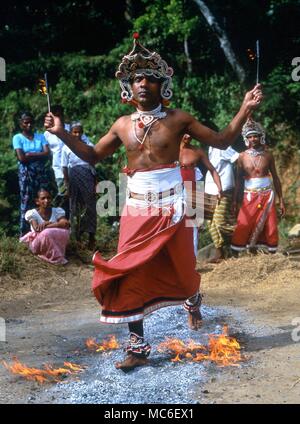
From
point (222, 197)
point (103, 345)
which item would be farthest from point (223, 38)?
point (103, 345)

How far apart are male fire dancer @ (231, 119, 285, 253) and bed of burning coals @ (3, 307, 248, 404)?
9.72 feet

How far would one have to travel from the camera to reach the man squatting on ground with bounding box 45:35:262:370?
4.55m

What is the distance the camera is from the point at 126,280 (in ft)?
14.8

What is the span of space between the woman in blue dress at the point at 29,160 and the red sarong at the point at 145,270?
424 cm

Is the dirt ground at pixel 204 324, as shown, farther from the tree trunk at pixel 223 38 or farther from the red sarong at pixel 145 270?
the tree trunk at pixel 223 38

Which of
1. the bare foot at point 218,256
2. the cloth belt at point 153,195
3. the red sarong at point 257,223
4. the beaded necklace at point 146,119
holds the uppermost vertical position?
the beaded necklace at point 146,119

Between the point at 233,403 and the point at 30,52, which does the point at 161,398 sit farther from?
the point at 30,52

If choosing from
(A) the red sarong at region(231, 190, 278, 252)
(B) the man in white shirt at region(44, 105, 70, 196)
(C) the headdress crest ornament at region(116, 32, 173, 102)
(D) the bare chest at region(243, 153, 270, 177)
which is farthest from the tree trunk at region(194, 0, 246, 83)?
(C) the headdress crest ornament at region(116, 32, 173, 102)

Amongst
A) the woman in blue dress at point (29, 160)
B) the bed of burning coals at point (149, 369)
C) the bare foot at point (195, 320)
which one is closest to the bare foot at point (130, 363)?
the bed of burning coals at point (149, 369)

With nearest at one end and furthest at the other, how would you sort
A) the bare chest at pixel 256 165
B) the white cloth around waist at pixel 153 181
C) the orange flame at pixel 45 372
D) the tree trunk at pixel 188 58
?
the orange flame at pixel 45 372 < the white cloth around waist at pixel 153 181 < the bare chest at pixel 256 165 < the tree trunk at pixel 188 58

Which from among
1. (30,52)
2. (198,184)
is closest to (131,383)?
(198,184)

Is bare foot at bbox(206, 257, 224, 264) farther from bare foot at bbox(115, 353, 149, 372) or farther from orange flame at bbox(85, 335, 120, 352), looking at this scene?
bare foot at bbox(115, 353, 149, 372)

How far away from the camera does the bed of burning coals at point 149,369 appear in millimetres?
3980
